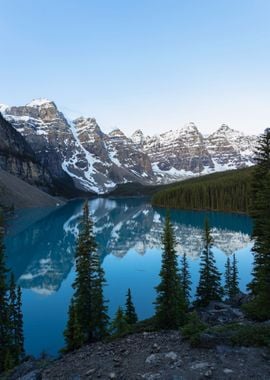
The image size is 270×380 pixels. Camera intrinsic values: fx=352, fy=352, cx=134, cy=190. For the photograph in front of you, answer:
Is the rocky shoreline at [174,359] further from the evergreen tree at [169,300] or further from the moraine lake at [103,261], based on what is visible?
the moraine lake at [103,261]

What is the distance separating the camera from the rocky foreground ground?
1114 cm

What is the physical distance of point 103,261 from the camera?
6141 centimetres

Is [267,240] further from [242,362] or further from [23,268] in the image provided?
[23,268]

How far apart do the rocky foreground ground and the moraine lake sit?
42.0 feet

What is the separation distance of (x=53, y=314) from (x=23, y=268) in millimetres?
26755

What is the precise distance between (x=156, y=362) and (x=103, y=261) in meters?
49.3

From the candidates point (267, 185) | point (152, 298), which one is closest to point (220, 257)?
point (152, 298)

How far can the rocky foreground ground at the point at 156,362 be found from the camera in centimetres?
1114

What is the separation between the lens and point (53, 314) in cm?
3575

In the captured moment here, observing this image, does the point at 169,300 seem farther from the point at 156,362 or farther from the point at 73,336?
the point at 156,362

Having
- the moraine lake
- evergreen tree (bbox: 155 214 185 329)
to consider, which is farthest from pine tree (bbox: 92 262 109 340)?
evergreen tree (bbox: 155 214 185 329)

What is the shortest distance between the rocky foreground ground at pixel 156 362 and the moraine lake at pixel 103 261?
42.0 ft

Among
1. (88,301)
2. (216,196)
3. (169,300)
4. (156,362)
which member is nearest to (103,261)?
(88,301)

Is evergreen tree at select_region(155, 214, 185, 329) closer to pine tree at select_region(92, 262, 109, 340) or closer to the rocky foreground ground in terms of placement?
the rocky foreground ground
